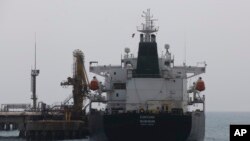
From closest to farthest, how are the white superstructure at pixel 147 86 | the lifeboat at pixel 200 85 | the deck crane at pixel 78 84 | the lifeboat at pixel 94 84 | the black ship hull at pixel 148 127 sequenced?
the black ship hull at pixel 148 127, the white superstructure at pixel 147 86, the lifeboat at pixel 200 85, the lifeboat at pixel 94 84, the deck crane at pixel 78 84

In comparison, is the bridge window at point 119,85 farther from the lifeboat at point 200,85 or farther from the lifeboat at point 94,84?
the lifeboat at point 200,85

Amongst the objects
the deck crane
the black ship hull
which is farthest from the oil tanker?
the deck crane

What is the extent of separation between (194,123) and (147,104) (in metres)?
3.97

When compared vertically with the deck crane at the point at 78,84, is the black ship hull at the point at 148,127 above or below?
below

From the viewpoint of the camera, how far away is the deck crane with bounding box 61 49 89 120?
293 ft

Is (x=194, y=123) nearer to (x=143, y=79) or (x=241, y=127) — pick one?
(x=143, y=79)

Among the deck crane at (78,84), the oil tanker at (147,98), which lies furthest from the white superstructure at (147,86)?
the deck crane at (78,84)

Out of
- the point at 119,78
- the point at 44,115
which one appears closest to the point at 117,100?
the point at 119,78

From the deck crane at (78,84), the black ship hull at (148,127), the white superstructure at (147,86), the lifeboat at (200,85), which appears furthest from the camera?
the deck crane at (78,84)

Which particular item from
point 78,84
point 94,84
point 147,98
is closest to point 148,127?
point 147,98

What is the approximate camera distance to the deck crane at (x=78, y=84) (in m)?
89.4

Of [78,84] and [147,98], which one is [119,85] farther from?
[78,84]

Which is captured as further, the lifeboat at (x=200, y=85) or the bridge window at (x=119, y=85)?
the lifeboat at (x=200, y=85)

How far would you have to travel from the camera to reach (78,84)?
89000mm
